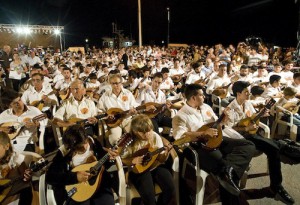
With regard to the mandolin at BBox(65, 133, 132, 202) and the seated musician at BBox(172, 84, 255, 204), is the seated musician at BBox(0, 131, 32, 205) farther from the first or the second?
the seated musician at BBox(172, 84, 255, 204)

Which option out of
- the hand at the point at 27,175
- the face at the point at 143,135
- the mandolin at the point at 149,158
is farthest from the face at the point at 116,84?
the hand at the point at 27,175

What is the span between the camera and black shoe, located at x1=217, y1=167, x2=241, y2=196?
304 cm

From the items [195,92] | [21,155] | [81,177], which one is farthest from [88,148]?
[195,92]

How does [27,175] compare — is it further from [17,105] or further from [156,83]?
[156,83]

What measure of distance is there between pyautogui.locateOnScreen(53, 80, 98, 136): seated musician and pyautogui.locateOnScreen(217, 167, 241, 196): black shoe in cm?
248

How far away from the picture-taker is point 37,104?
570 centimetres

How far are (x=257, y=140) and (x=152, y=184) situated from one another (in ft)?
6.09

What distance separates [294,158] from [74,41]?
129ft

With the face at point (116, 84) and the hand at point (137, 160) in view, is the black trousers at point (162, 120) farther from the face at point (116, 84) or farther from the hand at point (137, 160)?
the hand at point (137, 160)

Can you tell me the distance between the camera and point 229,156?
137 inches

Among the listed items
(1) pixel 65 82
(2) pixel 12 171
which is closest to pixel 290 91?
(2) pixel 12 171

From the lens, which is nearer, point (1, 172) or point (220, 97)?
point (1, 172)

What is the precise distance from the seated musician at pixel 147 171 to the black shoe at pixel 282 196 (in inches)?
61.9

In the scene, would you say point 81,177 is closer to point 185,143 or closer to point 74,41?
point 185,143
